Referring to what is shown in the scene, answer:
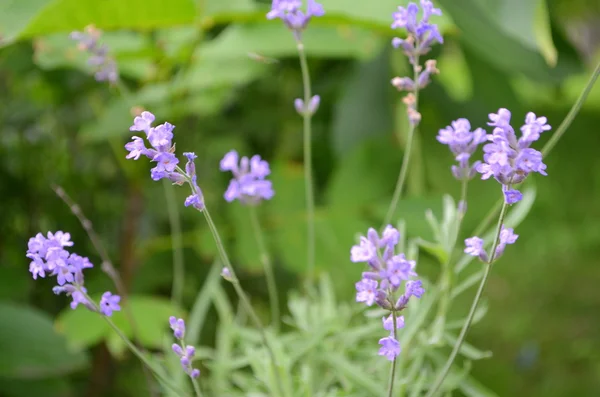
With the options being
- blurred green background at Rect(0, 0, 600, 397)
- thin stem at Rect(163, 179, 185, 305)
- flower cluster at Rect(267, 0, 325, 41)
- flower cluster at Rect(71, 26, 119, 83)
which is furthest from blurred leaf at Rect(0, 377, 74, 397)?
flower cluster at Rect(267, 0, 325, 41)

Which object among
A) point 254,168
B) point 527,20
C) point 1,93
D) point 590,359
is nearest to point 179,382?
point 254,168

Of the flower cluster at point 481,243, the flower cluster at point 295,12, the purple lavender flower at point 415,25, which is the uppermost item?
the flower cluster at point 295,12

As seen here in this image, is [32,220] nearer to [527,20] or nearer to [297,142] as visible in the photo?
[297,142]

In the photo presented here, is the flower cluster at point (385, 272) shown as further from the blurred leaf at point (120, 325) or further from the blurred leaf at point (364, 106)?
the blurred leaf at point (364, 106)

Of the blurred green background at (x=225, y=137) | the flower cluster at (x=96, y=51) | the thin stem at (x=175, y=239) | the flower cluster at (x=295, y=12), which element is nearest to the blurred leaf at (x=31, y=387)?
the blurred green background at (x=225, y=137)

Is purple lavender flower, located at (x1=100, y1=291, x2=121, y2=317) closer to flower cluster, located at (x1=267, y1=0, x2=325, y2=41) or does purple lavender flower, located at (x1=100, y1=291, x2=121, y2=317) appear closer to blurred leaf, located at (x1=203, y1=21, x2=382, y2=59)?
flower cluster, located at (x1=267, y1=0, x2=325, y2=41)

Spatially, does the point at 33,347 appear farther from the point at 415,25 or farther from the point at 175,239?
Result: the point at 415,25
